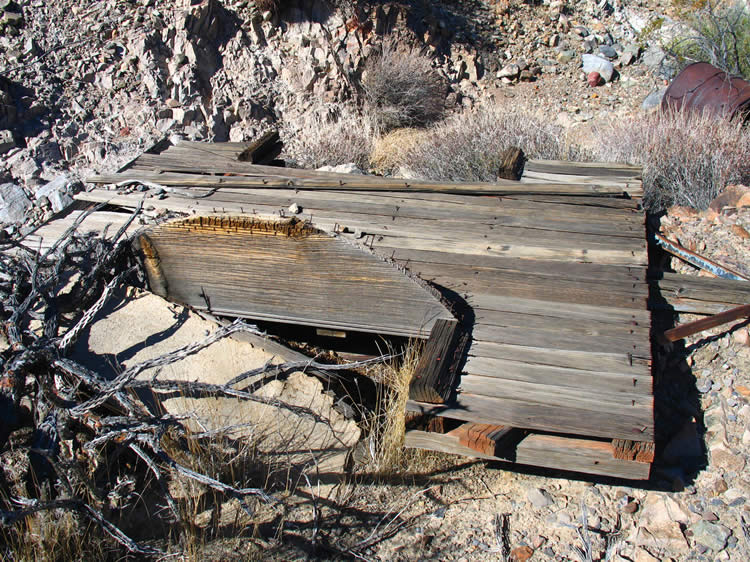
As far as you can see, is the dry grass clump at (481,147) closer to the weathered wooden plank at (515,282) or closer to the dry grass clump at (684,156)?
the dry grass clump at (684,156)

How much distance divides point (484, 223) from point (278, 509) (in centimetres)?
210

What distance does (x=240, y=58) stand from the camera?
1005cm

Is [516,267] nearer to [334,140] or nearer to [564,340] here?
[564,340]

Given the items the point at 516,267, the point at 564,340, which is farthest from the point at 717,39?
the point at 564,340

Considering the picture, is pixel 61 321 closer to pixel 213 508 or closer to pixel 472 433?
pixel 213 508

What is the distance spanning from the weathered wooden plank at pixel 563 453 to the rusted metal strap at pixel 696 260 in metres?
1.96

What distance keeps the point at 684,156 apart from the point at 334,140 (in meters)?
4.86

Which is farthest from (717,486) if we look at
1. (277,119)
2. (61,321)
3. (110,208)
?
(277,119)

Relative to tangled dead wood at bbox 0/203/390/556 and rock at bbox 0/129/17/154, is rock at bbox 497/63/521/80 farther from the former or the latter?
tangled dead wood at bbox 0/203/390/556

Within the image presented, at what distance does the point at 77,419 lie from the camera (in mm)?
3285

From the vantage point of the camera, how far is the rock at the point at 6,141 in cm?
849

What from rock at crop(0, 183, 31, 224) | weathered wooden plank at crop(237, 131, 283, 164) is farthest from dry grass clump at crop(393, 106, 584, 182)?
rock at crop(0, 183, 31, 224)

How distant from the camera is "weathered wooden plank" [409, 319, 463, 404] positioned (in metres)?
3.08

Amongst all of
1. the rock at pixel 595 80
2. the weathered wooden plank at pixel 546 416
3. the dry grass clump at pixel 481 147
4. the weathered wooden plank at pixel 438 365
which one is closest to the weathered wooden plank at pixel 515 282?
the weathered wooden plank at pixel 438 365
